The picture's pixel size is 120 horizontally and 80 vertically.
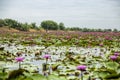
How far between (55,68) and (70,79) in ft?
2.98

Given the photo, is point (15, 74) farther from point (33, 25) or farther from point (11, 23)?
point (33, 25)

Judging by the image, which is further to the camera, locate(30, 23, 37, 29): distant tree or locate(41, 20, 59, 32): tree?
locate(41, 20, 59, 32): tree

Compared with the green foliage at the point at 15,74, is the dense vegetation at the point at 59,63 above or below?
below

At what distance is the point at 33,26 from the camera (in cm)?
4503

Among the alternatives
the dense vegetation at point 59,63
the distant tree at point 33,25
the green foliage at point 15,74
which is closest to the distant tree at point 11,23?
the distant tree at point 33,25

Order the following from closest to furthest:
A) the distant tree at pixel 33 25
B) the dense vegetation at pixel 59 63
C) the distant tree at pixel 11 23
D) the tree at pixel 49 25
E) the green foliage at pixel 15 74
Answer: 1. the green foliage at pixel 15 74
2. the dense vegetation at pixel 59 63
3. the distant tree at pixel 11 23
4. the distant tree at pixel 33 25
5. the tree at pixel 49 25

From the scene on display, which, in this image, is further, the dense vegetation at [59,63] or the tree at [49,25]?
the tree at [49,25]

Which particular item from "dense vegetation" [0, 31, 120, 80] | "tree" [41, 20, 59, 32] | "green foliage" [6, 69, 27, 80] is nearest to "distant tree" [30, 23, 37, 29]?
"tree" [41, 20, 59, 32]

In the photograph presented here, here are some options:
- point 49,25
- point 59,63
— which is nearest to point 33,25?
point 49,25

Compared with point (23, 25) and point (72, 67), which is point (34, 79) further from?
point (23, 25)

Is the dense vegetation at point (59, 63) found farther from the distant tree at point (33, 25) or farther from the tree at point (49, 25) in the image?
the tree at point (49, 25)

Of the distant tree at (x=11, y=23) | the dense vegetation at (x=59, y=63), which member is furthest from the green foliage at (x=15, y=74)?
the distant tree at (x=11, y=23)

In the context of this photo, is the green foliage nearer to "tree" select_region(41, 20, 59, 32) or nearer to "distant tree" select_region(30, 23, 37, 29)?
"distant tree" select_region(30, 23, 37, 29)

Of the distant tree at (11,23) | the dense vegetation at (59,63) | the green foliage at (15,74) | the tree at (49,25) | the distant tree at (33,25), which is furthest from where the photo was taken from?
the tree at (49,25)
